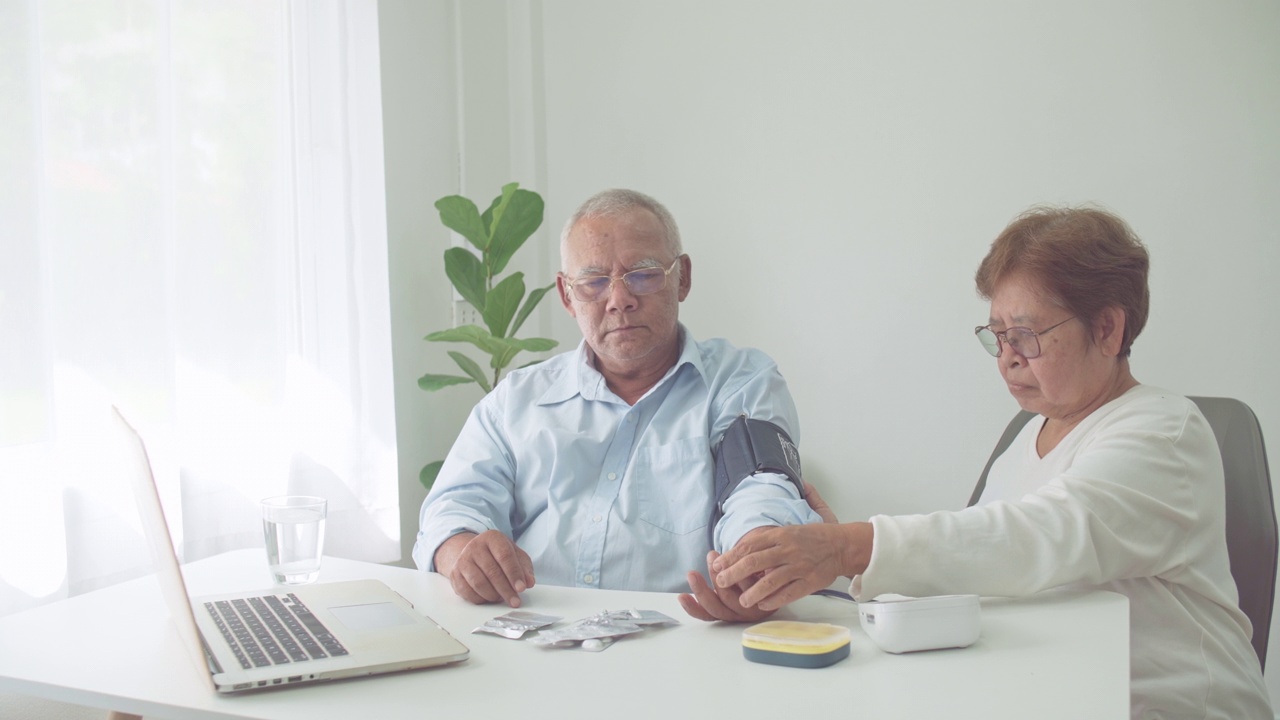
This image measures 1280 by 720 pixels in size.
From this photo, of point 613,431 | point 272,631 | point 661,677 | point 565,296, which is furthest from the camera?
point 565,296

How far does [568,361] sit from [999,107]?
Answer: 1725mm

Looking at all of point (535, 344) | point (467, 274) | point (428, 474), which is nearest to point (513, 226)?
point (467, 274)

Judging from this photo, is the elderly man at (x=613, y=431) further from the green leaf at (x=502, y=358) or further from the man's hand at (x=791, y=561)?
the green leaf at (x=502, y=358)

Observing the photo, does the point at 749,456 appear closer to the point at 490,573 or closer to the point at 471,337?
the point at 490,573

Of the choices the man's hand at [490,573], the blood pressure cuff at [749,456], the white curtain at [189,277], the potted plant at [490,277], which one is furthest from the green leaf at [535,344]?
the man's hand at [490,573]

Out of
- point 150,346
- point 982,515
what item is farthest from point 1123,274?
point 150,346

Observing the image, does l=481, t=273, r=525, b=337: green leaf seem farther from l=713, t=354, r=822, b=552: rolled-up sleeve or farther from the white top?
the white top

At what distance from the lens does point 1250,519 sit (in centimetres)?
149

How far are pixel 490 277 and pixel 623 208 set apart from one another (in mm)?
1158

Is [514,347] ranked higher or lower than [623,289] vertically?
lower

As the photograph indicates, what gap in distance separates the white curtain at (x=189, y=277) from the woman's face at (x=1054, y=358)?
1788 mm

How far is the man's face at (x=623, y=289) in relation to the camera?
1898mm

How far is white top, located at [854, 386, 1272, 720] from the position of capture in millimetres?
1162

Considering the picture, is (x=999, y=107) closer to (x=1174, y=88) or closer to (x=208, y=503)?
(x=1174, y=88)
